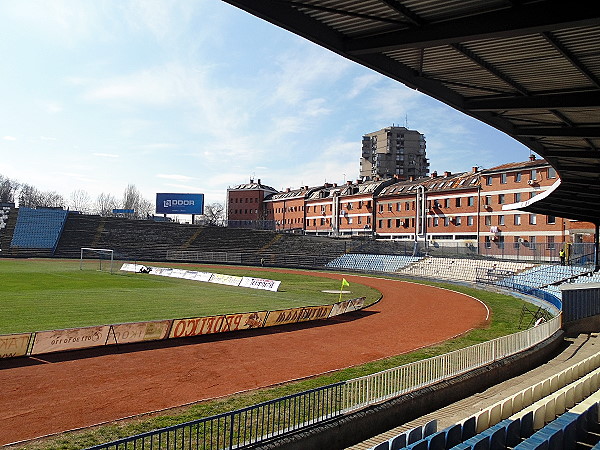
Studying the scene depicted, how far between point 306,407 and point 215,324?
429 inches

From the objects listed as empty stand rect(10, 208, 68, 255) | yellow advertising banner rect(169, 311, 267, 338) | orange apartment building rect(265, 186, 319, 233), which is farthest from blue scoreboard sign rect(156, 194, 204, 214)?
yellow advertising banner rect(169, 311, 267, 338)

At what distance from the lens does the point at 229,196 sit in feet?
377

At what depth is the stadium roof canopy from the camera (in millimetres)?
8344

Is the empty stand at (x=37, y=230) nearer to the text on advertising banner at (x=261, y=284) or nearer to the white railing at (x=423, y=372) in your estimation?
the text on advertising banner at (x=261, y=284)

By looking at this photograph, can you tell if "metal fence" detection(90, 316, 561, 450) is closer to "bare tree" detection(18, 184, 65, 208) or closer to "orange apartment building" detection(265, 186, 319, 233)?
"orange apartment building" detection(265, 186, 319, 233)

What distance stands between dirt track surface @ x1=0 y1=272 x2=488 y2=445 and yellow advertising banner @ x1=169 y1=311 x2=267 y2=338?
0.42 meters

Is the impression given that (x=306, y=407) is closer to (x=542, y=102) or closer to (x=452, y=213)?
(x=542, y=102)

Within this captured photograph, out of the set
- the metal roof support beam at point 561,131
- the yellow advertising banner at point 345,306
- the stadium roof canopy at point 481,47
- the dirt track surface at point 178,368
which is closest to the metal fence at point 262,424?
the dirt track surface at point 178,368

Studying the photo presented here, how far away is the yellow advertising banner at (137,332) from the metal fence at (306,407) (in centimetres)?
908

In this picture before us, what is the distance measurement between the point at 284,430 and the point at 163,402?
474 cm

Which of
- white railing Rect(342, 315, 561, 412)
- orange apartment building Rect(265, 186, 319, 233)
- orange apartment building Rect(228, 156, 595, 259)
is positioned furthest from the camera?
orange apartment building Rect(265, 186, 319, 233)

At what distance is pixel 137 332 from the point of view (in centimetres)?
1956

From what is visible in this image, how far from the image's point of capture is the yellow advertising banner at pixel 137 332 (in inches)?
751

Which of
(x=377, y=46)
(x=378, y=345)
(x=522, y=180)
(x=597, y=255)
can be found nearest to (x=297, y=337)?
(x=378, y=345)
